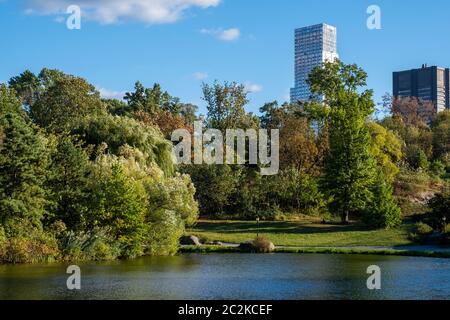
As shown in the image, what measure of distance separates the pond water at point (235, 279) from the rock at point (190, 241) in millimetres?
8379

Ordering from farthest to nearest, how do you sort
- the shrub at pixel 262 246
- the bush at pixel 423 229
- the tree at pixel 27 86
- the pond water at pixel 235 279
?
the tree at pixel 27 86 → the bush at pixel 423 229 → the shrub at pixel 262 246 → the pond water at pixel 235 279

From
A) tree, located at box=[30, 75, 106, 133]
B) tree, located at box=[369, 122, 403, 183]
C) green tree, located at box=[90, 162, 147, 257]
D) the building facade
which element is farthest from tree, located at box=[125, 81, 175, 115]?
the building facade

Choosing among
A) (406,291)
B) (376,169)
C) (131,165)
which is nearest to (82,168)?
(131,165)

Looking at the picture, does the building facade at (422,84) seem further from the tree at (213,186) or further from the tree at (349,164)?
the tree at (213,186)

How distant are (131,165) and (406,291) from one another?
19589 mm

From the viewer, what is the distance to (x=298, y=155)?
6003cm

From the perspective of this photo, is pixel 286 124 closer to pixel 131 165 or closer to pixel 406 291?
pixel 131 165

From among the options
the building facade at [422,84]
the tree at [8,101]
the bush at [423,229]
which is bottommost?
the bush at [423,229]

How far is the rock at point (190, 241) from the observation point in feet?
133

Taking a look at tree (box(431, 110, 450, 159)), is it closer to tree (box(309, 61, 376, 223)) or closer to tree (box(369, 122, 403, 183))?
tree (box(369, 122, 403, 183))

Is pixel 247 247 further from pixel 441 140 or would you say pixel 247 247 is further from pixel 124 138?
pixel 441 140

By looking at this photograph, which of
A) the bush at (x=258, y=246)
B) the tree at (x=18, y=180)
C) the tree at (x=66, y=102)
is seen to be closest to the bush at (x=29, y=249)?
the tree at (x=18, y=180)

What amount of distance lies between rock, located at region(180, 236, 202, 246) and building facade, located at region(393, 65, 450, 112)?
120 metres

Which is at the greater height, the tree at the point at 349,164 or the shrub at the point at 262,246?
the tree at the point at 349,164
